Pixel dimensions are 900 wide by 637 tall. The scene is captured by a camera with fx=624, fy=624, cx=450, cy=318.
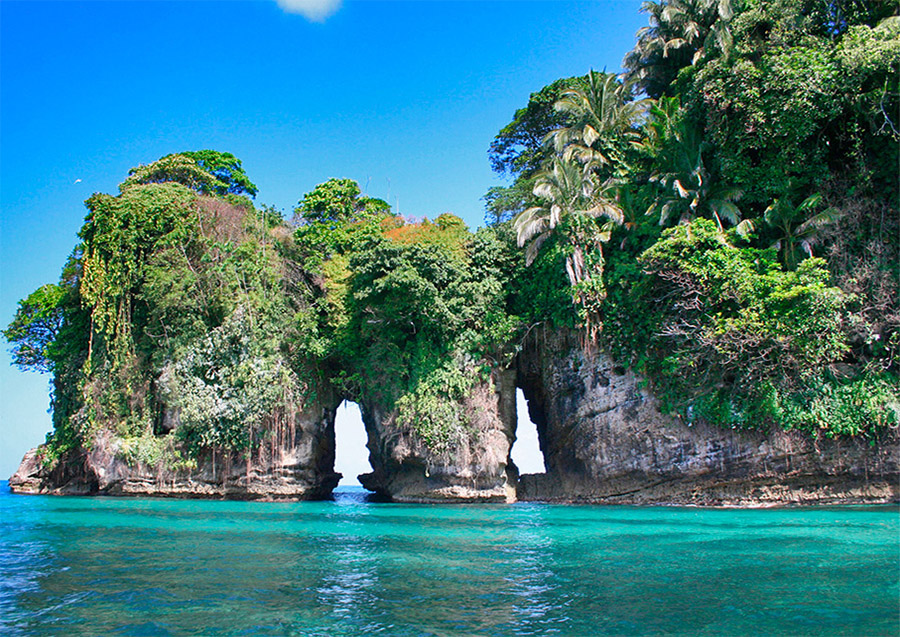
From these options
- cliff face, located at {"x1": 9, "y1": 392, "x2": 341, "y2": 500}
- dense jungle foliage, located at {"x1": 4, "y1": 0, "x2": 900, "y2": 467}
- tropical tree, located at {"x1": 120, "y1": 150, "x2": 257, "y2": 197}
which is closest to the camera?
dense jungle foliage, located at {"x1": 4, "y1": 0, "x2": 900, "y2": 467}

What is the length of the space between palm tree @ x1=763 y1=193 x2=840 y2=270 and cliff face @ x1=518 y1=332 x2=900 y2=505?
17.7ft

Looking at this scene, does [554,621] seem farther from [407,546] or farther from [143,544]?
[143,544]

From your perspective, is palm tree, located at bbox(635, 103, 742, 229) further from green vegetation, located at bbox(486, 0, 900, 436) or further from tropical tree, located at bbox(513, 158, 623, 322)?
tropical tree, located at bbox(513, 158, 623, 322)

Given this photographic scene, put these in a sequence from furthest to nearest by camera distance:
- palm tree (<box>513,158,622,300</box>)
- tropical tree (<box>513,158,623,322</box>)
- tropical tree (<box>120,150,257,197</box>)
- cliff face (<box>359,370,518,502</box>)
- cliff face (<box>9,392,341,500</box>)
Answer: tropical tree (<box>120,150,257,197</box>) < cliff face (<box>9,392,341,500</box>) < cliff face (<box>359,370,518,502</box>) < palm tree (<box>513,158,622,300</box>) < tropical tree (<box>513,158,623,322</box>)

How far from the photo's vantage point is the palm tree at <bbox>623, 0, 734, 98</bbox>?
22.4m

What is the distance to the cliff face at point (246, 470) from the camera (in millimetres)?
24328

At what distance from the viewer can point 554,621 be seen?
6145 mm

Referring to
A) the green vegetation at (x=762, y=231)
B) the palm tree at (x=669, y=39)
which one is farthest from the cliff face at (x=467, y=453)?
the palm tree at (x=669, y=39)

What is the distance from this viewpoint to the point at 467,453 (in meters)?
22.5

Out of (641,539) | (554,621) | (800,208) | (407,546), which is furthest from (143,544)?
(800,208)

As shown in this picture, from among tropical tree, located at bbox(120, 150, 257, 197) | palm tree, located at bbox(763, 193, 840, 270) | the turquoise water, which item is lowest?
the turquoise water

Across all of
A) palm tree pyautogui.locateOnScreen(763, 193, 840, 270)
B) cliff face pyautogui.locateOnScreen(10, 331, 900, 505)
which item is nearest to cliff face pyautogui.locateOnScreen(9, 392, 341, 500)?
cliff face pyautogui.locateOnScreen(10, 331, 900, 505)

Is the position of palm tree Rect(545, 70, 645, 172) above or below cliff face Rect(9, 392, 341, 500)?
above

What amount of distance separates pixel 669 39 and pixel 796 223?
9.24 metres
